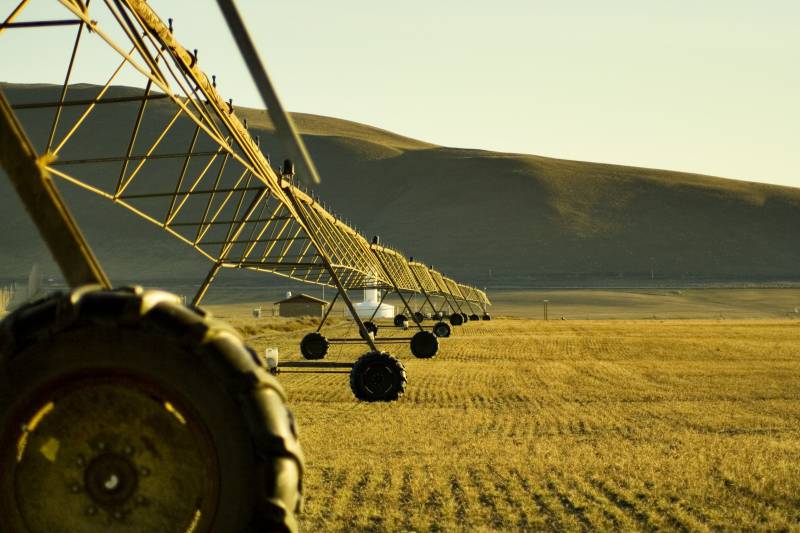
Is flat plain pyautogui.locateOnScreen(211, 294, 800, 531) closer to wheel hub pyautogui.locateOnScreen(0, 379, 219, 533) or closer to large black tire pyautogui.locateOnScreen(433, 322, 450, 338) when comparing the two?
wheel hub pyautogui.locateOnScreen(0, 379, 219, 533)

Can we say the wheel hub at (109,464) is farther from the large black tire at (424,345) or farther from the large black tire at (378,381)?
the large black tire at (424,345)

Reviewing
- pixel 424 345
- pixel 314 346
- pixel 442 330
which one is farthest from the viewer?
pixel 442 330

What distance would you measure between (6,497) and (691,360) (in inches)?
1238

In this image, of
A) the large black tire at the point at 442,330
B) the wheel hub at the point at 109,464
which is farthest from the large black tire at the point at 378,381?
the large black tire at the point at 442,330

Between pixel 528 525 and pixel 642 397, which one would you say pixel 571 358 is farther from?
pixel 528 525

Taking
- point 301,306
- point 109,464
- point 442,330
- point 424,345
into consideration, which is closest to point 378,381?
point 424,345

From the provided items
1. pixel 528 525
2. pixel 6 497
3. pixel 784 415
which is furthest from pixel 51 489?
pixel 784 415

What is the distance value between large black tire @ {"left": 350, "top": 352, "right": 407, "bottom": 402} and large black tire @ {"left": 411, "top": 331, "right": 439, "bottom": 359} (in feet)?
43.9

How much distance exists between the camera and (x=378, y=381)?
1853 cm

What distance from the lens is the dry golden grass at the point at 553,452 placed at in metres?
8.68

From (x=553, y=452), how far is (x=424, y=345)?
1977 cm

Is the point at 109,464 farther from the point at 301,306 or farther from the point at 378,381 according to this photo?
the point at 301,306

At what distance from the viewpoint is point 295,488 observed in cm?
356

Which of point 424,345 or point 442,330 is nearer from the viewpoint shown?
point 424,345
